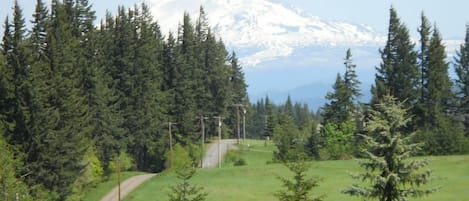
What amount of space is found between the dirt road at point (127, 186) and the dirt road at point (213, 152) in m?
18.4

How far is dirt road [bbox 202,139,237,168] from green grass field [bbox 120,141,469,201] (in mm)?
18262

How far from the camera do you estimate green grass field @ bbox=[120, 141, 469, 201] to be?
53.8 meters

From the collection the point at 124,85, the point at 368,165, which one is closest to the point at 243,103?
the point at 124,85

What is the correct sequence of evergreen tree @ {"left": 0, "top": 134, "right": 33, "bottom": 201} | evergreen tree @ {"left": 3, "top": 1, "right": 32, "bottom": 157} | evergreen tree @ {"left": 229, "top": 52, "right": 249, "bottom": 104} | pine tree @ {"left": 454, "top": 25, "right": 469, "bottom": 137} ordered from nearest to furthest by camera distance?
evergreen tree @ {"left": 0, "top": 134, "right": 33, "bottom": 201}, evergreen tree @ {"left": 3, "top": 1, "right": 32, "bottom": 157}, pine tree @ {"left": 454, "top": 25, "right": 469, "bottom": 137}, evergreen tree @ {"left": 229, "top": 52, "right": 249, "bottom": 104}

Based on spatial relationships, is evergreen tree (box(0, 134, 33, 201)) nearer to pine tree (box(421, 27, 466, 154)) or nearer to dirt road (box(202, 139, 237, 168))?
dirt road (box(202, 139, 237, 168))

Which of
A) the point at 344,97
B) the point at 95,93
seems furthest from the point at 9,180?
the point at 344,97

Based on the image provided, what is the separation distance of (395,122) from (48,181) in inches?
1459

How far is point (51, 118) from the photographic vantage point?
53.4 metres

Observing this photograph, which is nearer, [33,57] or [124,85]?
[33,57]

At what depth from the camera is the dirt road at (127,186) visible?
6106cm

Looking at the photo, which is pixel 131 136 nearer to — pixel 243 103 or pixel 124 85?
pixel 124 85

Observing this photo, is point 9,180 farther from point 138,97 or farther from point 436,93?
point 436,93

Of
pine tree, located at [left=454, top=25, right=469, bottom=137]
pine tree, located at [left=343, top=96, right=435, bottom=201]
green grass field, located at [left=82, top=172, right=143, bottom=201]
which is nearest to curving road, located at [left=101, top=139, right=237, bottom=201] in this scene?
green grass field, located at [left=82, top=172, right=143, bottom=201]

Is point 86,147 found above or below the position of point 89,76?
below
